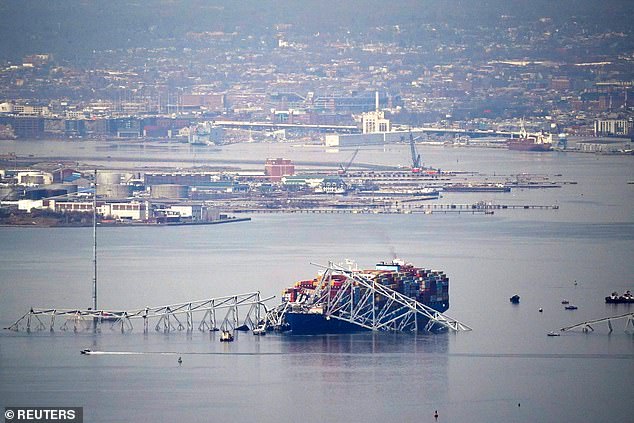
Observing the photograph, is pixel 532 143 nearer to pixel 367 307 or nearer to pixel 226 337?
pixel 367 307

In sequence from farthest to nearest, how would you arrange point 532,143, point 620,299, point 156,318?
point 532,143
point 620,299
point 156,318

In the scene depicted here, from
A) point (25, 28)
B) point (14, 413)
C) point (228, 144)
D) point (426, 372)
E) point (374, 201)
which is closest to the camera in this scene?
point (14, 413)

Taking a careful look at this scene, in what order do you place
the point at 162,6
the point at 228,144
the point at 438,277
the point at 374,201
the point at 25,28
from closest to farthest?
the point at 438,277, the point at 374,201, the point at 228,144, the point at 25,28, the point at 162,6

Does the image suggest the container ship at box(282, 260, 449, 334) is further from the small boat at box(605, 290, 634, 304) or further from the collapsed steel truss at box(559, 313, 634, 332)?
the small boat at box(605, 290, 634, 304)

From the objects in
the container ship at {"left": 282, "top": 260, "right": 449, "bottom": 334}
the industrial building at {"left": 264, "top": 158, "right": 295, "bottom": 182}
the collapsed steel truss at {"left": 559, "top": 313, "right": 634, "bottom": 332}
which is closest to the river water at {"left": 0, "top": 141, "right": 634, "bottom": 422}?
the collapsed steel truss at {"left": 559, "top": 313, "right": 634, "bottom": 332}

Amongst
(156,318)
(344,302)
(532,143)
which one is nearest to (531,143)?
(532,143)

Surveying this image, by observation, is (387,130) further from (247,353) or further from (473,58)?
(247,353)

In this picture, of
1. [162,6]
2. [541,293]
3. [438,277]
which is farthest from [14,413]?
[162,6]
